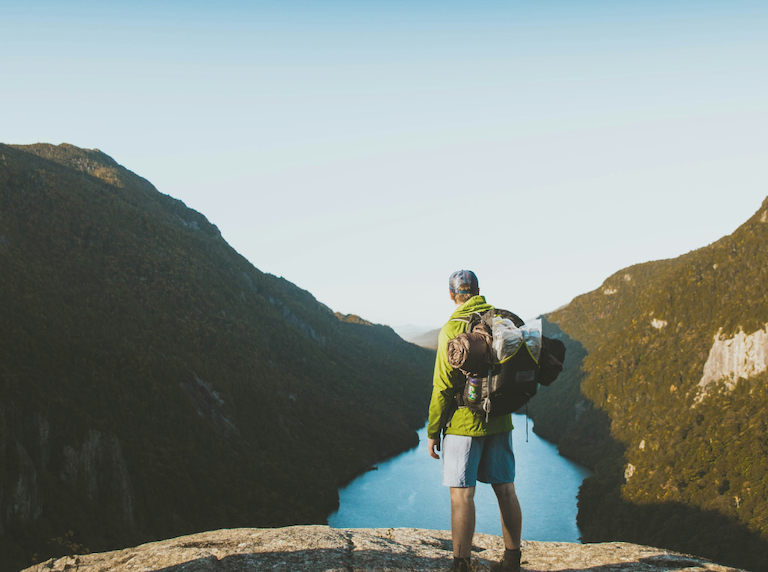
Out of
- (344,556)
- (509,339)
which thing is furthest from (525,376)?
(344,556)

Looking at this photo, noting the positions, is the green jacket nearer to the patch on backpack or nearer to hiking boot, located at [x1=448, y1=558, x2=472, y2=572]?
the patch on backpack

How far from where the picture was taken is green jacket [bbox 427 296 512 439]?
6746 millimetres

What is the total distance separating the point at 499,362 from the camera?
21.2ft

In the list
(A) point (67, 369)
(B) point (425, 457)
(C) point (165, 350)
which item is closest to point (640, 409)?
(B) point (425, 457)

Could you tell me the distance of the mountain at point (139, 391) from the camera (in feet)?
193

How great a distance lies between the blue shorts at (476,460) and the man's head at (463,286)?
1.93m

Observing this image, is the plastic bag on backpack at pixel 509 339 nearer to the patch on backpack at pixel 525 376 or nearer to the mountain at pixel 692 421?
the patch on backpack at pixel 525 376

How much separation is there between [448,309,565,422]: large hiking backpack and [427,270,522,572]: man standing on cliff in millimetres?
216

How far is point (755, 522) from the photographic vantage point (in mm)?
82062

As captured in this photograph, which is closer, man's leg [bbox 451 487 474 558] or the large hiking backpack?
the large hiking backpack

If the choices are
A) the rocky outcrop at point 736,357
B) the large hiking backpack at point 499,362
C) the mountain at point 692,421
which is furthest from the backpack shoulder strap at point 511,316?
the rocky outcrop at point 736,357

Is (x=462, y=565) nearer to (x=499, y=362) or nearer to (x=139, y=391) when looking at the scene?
(x=499, y=362)

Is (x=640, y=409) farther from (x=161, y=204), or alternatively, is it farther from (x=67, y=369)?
(x=161, y=204)

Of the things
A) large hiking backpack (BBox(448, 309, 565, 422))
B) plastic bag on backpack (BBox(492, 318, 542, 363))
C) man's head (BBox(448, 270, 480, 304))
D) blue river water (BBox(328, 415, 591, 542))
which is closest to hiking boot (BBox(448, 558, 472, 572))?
large hiking backpack (BBox(448, 309, 565, 422))
